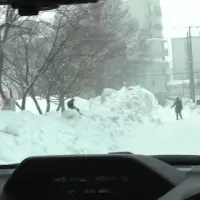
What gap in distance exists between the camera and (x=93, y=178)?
1.72m

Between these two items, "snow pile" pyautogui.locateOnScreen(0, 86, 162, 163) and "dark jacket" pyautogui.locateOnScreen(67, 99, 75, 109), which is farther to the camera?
"dark jacket" pyautogui.locateOnScreen(67, 99, 75, 109)

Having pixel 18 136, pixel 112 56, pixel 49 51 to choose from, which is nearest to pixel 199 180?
pixel 18 136

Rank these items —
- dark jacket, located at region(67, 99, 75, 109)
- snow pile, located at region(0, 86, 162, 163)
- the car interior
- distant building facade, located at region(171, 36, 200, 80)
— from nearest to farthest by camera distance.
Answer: the car interior → distant building facade, located at region(171, 36, 200, 80) → snow pile, located at region(0, 86, 162, 163) → dark jacket, located at region(67, 99, 75, 109)

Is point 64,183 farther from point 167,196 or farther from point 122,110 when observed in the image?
point 122,110

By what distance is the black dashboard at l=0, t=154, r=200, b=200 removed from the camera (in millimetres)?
1664

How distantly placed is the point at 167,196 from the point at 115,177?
44 centimetres

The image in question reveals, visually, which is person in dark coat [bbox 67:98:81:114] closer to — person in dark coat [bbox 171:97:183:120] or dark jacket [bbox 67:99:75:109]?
dark jacket [bbox 67:99:75:109]

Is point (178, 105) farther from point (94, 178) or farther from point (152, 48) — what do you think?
point (94, 178)

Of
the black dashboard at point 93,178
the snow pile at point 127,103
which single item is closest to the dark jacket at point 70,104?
the snow pile at point 127,103

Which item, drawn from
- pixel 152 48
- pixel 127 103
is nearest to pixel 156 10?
pixel 152 48

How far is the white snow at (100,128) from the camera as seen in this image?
7.53m

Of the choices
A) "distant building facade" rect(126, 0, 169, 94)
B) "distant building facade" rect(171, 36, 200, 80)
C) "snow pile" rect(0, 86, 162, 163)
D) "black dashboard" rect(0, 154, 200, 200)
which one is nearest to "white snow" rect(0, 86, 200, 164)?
"snow pile" rect(0, 86, 162, 163)

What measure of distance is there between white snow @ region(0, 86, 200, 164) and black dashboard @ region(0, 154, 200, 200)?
471 cm

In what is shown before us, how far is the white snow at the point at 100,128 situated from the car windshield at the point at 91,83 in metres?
0.02
